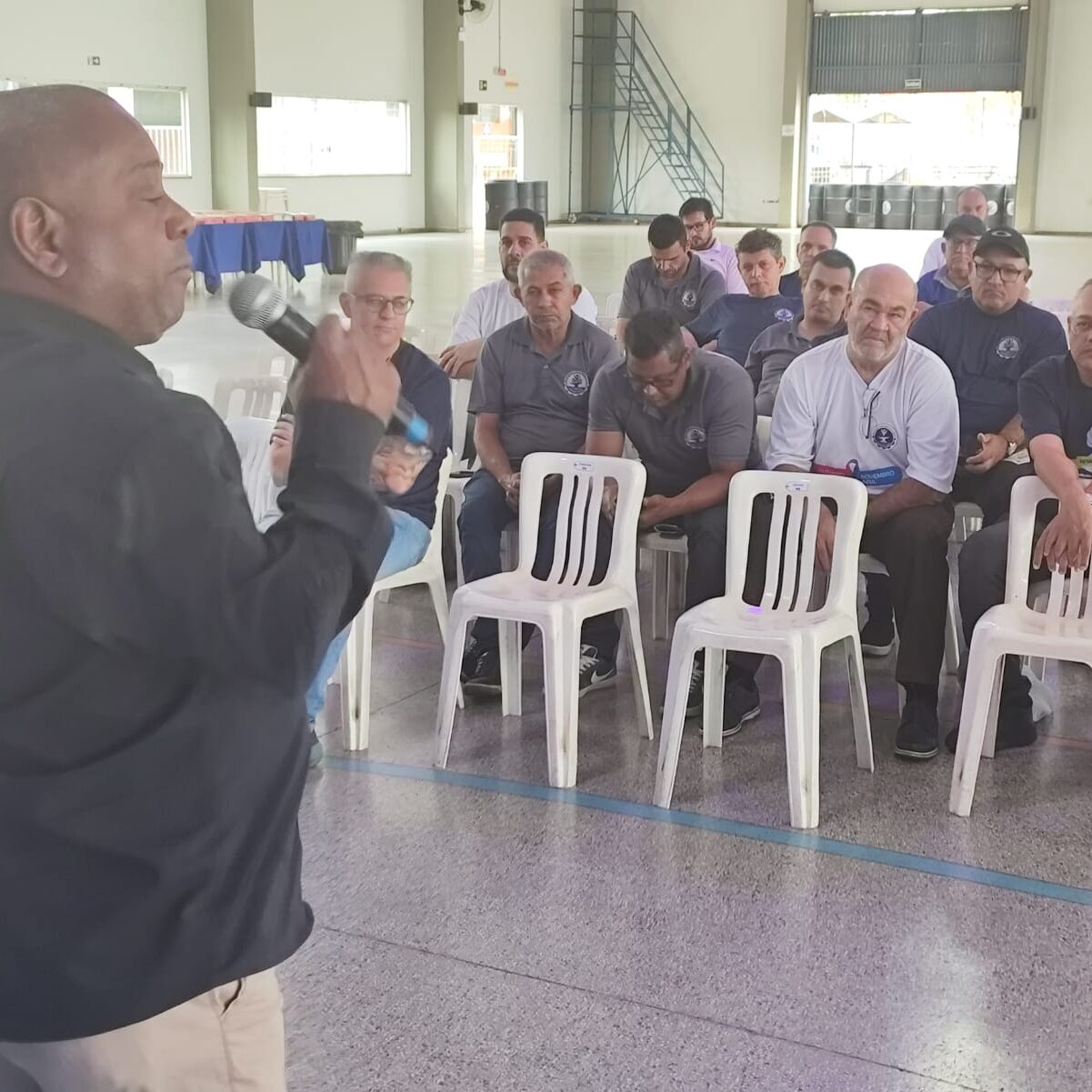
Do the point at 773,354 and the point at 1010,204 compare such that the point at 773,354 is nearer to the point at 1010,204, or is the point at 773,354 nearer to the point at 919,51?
the point at 1010,204

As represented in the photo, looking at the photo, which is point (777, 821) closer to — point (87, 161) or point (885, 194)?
point (87, 161)

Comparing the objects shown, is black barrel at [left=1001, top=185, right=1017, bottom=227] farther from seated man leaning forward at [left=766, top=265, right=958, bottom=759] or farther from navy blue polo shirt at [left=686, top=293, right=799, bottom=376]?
seated man leaning forward at [left=766, top=265, right=958, bottom=759]

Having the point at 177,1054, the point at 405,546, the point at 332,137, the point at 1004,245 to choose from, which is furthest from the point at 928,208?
the point at 177,1054

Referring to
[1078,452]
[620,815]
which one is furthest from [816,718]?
[1078,452]

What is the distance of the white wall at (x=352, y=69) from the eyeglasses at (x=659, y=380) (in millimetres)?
16389

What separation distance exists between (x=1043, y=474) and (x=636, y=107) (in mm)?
22544

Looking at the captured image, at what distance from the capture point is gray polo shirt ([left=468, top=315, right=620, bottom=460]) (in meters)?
4.60

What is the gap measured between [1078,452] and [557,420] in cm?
162

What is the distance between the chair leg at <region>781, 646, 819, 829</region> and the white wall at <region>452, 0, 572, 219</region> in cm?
2007

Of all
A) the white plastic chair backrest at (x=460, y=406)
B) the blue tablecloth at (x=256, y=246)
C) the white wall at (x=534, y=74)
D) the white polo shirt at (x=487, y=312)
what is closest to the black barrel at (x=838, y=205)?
the white wall at (x=534, y=74)

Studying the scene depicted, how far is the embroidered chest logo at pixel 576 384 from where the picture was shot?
4.60 m

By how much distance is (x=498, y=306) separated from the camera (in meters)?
5.84

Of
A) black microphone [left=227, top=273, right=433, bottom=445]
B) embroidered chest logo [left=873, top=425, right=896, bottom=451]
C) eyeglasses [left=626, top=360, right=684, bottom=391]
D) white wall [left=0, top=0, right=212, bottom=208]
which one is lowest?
embroidered chest logo [left=873, top=425, right=896, bottom=451]

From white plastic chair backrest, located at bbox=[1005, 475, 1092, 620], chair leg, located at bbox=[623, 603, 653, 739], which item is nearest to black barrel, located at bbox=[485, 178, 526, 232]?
chair leg, located at bbox=[623, 603, 653, 739]
